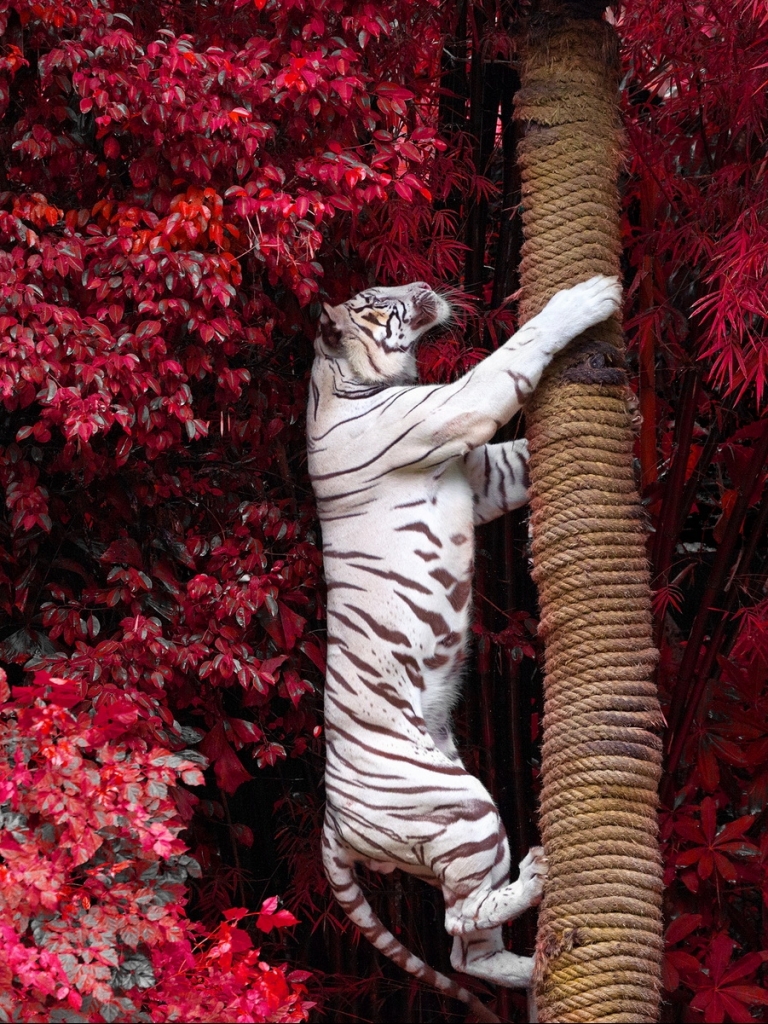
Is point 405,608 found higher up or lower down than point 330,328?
lower down

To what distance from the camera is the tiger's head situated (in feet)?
10.3

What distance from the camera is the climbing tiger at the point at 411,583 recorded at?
9.07 feet

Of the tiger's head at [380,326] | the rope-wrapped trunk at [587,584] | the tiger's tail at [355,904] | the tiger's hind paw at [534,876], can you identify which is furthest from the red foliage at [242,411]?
the tiger's hind paw at [534,876]

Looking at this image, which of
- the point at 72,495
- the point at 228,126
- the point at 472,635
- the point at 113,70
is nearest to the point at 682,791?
the point at 472,635

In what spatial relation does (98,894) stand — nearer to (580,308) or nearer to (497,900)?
(497,900)

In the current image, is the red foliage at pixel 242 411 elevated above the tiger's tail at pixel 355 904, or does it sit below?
above

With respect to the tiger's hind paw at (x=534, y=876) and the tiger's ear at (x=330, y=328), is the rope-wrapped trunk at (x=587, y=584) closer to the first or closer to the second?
the tiger's hind paw at (x=534, y=876)

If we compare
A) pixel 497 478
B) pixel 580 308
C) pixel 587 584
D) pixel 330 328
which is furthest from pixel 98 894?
pixel 580 308

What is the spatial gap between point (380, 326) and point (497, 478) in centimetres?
53

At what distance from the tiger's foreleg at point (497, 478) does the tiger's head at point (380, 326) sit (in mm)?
340

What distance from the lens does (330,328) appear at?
125 inches

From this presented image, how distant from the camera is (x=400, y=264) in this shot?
3.38 metres

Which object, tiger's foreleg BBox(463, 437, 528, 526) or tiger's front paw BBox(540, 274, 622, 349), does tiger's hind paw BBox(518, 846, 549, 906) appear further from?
tiger's front paw BBox(540, 274, 622, 349)

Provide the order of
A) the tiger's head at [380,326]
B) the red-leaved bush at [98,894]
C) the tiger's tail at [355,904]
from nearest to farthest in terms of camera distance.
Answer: the red-leaved bush at [98,894] → the tiger's tail at [355,904] → the tiger's head at [380,326]
